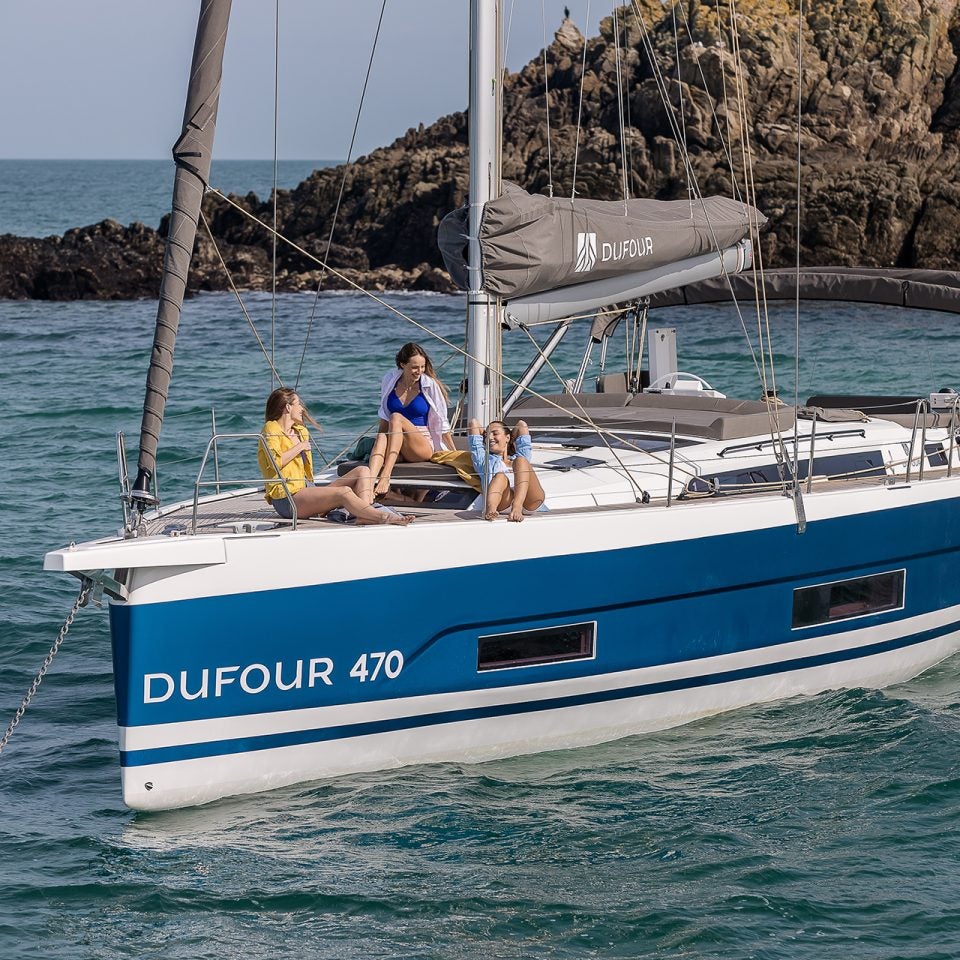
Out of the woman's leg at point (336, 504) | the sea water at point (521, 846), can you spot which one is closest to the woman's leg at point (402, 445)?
the woman's leg at point (336, 504)

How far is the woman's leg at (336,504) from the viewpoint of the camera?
312 inches

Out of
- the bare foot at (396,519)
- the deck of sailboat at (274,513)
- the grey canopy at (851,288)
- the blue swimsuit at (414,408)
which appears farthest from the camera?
the grey canopy at (851,288)

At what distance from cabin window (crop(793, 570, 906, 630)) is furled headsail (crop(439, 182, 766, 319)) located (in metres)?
2.39

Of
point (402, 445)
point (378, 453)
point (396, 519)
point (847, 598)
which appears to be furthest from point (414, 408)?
point (847, 598)

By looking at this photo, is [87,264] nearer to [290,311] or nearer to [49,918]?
[290,311]

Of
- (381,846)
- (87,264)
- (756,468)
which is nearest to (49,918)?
(381,846)

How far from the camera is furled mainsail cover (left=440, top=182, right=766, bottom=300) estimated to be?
869cm

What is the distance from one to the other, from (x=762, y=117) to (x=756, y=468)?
1263 inches

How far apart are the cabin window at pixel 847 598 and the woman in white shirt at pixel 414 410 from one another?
2.42 m

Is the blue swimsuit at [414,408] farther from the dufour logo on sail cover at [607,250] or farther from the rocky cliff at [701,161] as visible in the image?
the rocky cliff at [701,161]

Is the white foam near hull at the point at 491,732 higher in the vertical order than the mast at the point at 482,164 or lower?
lower

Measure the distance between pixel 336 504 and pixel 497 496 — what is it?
897 millimetres

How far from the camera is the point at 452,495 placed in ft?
28.8

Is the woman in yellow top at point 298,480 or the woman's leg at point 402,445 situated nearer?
the woman in yellow top at point 298,480
